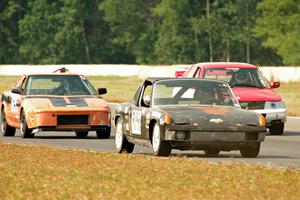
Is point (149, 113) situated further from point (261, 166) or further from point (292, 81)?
Result: point (292, 81)

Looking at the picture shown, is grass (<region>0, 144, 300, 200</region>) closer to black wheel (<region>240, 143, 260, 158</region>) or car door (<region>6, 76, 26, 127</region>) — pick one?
black wheel (<region>240, 143, 260, 158</region>)

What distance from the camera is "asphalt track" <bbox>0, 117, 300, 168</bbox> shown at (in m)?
18.6

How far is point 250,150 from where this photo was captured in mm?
18812

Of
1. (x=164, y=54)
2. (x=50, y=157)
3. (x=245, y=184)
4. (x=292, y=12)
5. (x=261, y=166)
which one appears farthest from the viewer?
(x=164, y=54)

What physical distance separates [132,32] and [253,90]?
10281cm

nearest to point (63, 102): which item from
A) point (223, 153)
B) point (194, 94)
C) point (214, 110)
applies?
point (223, 153)

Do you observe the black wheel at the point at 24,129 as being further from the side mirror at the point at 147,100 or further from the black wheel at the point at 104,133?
the side mirror at the point at 147,100

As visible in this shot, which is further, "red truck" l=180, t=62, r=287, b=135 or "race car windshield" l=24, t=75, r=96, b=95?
"red truck" l=180, t=62, r=287, b=135

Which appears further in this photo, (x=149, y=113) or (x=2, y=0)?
(x=2, y=0)

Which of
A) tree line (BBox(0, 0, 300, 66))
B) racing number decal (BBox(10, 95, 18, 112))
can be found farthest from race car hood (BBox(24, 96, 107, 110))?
tree line (BBox(0, 0, 300, 66))

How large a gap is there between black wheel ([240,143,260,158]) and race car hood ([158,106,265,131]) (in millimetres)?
335

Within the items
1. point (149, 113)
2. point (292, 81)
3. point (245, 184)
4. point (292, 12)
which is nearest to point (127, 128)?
point (149, 113)

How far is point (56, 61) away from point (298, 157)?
105 meters

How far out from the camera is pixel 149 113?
18922mm
